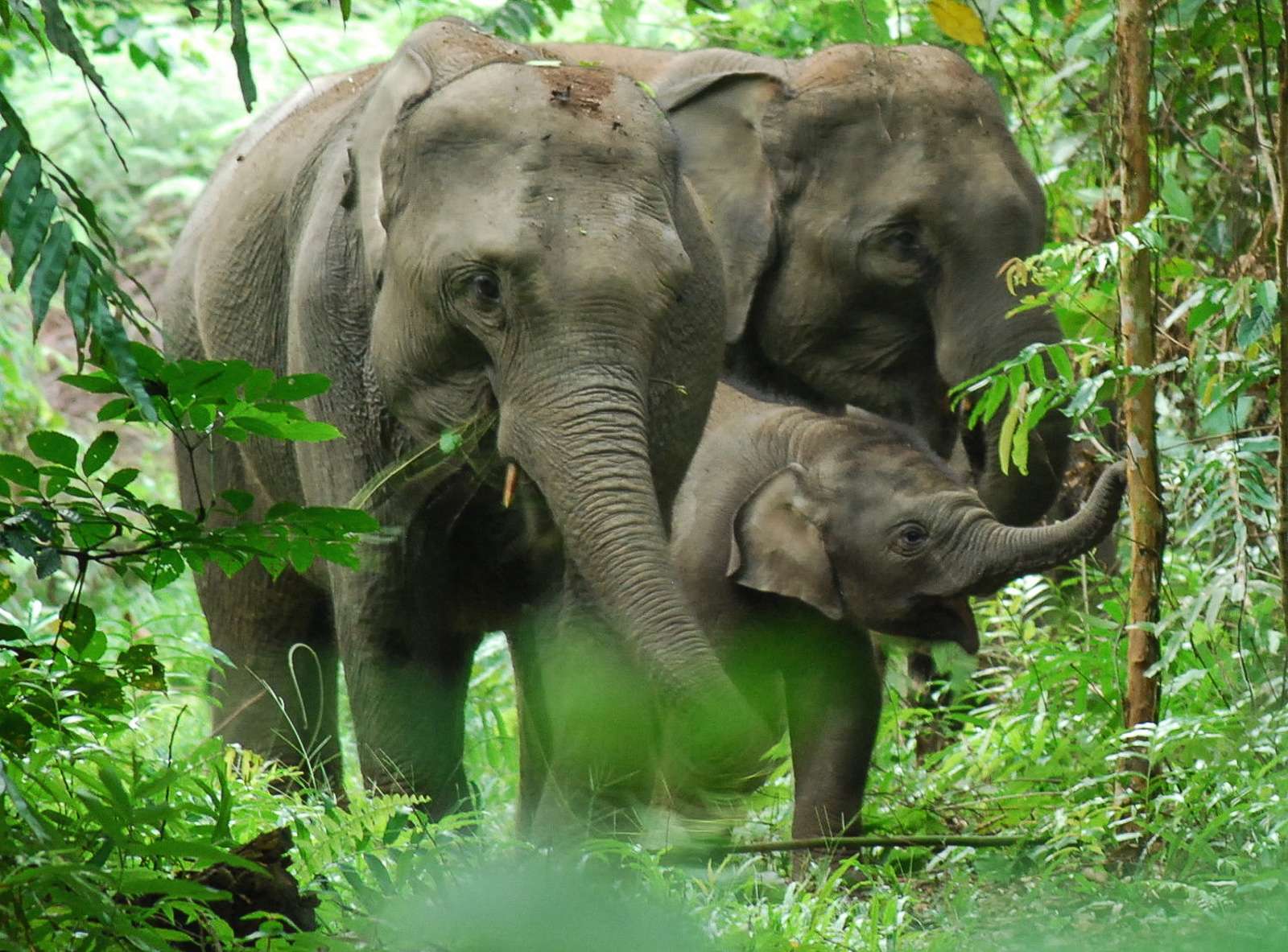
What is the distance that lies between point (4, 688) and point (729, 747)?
202cm

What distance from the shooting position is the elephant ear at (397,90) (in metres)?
4.50

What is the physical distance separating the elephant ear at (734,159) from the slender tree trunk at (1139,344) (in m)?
2.02

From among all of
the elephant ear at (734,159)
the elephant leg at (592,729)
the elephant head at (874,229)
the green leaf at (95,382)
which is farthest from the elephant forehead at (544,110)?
the elephant ear at (734,159)

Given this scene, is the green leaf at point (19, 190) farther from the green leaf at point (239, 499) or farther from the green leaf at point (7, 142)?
the green leaf at point (239, 499)

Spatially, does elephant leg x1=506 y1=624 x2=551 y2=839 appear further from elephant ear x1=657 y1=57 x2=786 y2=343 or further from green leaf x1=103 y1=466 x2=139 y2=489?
green leaf x1=103 y1=466 x2=139 y2=489

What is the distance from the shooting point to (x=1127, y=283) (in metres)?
4.50

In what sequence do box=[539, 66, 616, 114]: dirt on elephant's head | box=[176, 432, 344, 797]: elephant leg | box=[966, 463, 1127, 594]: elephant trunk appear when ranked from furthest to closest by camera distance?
box=[176, 432, 344, 797]: elephant leg
box=[966, 463, 1127, 594]: elephant trunk
box=[539, 66, 616, 114]: dirt on elephant's head

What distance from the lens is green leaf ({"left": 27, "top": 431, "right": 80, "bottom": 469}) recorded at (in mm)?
2768

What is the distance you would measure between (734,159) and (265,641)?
2.11m

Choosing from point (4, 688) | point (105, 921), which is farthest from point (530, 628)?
point (105, 921)

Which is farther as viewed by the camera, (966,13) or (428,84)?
(966,13)

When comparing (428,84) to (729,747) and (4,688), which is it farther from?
(4,688)

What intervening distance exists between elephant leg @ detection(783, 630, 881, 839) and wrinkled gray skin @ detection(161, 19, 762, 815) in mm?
409

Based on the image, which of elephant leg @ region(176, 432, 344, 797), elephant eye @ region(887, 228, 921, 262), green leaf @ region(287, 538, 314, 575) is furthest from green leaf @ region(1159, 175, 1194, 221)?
green leaf @ region(287, 538, 314, 575)
